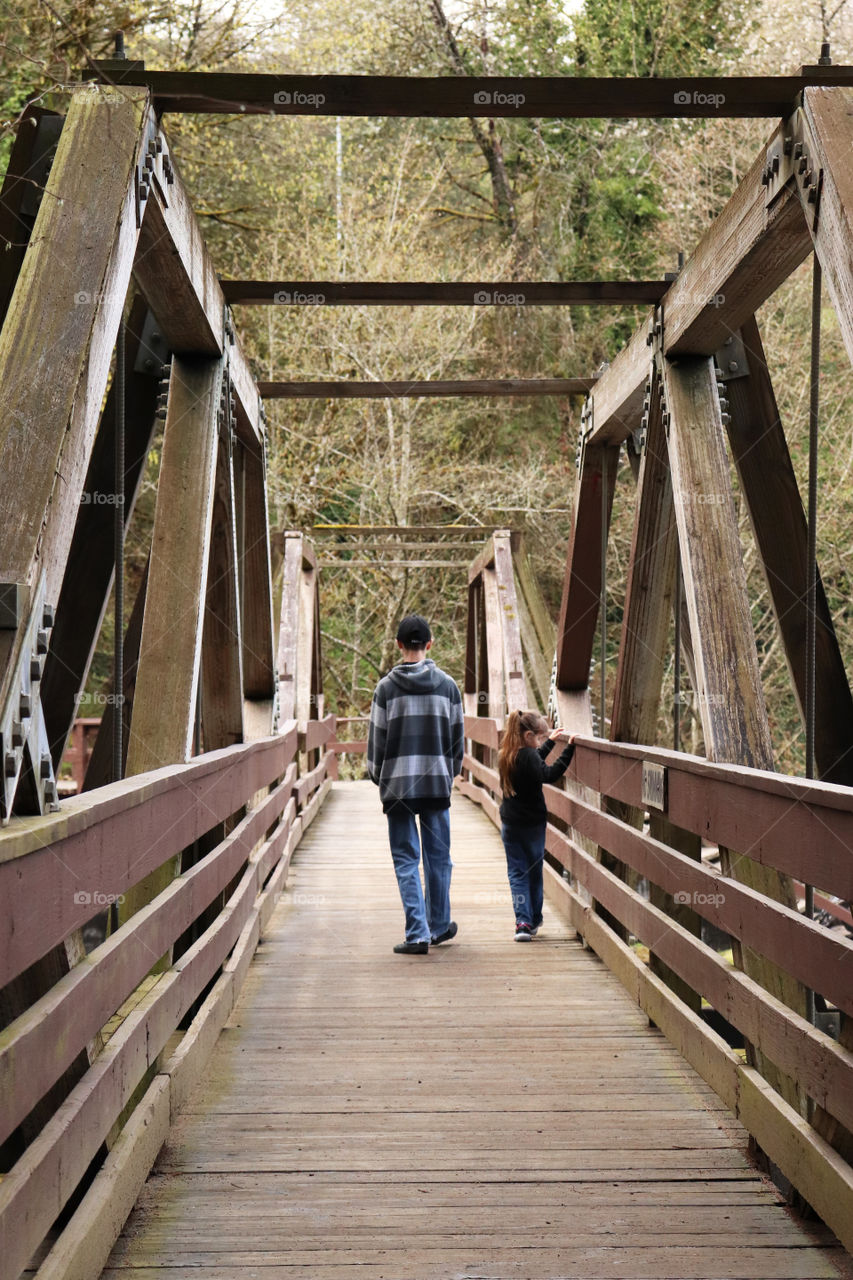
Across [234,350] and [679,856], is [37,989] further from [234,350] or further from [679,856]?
[234,350]

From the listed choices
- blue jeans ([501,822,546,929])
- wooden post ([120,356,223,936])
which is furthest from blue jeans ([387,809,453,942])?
wooden post ([120,356,223,936])

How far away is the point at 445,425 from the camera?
1995 centimetres

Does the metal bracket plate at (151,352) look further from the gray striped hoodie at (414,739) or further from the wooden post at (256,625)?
the wooden post at (256,625)

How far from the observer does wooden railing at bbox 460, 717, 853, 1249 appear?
237 cm

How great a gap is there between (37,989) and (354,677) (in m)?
17.7

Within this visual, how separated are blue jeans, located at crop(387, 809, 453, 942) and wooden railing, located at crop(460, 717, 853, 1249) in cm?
87

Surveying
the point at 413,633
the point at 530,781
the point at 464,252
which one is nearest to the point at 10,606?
the point at 413,633

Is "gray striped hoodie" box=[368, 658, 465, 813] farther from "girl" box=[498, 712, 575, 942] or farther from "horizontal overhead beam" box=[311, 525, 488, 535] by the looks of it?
"horizontal overhead beam" box=[311, 525, 488, 535]

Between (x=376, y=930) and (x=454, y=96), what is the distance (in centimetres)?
394

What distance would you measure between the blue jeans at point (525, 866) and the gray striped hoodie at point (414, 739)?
0.40 meters

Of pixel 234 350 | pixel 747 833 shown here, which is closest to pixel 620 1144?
pixel 747 833
